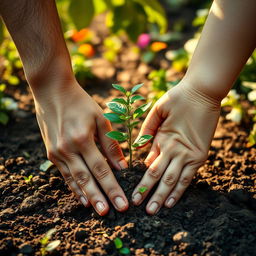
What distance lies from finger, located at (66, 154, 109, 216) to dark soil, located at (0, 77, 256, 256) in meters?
0.06

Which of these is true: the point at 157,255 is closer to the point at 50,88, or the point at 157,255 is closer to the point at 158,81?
the point at 50,88

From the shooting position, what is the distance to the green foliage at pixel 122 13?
2.37 meters

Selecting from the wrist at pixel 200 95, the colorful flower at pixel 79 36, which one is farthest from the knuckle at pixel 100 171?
the colorful flower at pixel 79 36

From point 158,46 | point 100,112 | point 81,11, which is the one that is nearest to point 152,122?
point 100,112

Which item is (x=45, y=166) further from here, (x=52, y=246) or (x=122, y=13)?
(x=122, y=13)

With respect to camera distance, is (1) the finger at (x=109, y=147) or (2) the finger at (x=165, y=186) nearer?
(2) the finger at (x=165, y=186)

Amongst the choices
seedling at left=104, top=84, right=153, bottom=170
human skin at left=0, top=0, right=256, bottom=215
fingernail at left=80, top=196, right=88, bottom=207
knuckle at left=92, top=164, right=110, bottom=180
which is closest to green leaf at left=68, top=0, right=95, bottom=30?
human skin at left=0, top=0, right=256, bottom=215

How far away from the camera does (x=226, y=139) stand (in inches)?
92.4

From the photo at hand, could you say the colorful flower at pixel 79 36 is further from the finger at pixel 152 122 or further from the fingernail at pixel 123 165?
the fingernail at pixel 123 165

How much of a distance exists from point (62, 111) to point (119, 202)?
54cm

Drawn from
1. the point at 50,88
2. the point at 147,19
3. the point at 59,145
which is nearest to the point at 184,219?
the point at 59,145

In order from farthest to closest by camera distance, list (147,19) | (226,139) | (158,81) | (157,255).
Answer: (147,19)
(158,81)
(226,139)
(157,255)

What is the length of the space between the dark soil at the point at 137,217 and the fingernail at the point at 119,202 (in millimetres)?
59

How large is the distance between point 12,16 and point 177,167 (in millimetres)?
1106
